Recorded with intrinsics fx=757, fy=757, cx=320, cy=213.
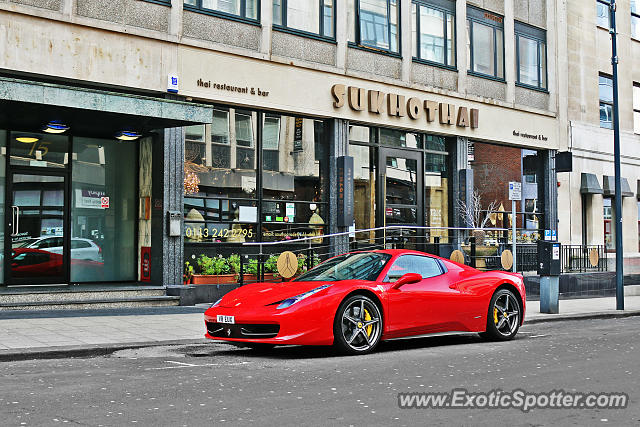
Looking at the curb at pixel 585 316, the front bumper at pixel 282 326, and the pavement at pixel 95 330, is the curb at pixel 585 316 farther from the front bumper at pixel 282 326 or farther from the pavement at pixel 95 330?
the front bumper at pixel 282 326

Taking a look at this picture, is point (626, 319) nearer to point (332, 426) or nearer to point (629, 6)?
point (332, 426)

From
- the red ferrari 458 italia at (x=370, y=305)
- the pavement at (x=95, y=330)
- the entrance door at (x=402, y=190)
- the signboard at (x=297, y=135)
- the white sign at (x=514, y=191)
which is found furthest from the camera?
the entrance door at (x=402, y=190)

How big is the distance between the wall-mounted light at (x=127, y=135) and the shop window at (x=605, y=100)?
18484 millimetres

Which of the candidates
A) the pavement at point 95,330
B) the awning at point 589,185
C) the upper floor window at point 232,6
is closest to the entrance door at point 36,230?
the pavement at point 95,330

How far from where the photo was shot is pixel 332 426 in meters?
5.31

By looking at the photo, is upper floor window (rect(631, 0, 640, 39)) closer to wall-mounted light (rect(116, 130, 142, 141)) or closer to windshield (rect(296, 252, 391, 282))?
wall-mounted light (rect(116, 130, 142, 141))

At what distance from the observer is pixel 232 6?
17.4 m

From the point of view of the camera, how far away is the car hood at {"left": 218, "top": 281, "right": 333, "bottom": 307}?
9.15 metres

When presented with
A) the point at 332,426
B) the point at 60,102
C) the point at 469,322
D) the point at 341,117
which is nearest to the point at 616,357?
the point at 469,322

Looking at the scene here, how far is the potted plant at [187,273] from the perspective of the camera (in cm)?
1641

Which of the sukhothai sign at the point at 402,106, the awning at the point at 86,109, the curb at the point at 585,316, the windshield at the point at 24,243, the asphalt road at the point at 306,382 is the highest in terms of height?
the sukhothai sign at the point at 402,106

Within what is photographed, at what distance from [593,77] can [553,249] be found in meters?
13.7

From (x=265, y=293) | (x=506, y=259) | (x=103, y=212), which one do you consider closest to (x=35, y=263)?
(x=103, y=212)

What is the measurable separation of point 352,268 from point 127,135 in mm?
7644
